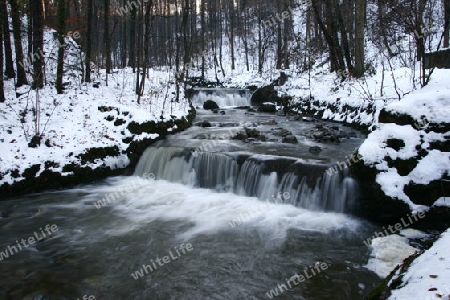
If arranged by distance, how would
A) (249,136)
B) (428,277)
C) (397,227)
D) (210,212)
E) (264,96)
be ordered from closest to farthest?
1. (428,277)
2. (397,227)
3. (210,212)
4. (249,136)
5. (264,96)

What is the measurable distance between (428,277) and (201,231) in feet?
14.8

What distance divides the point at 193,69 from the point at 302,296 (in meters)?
37.3

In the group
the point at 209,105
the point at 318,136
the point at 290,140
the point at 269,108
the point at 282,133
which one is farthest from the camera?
the point at 209,105

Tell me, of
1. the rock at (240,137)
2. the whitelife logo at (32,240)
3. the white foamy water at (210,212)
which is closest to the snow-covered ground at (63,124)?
the white foamy water at (210,212)

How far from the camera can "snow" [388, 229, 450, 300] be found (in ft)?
7.26

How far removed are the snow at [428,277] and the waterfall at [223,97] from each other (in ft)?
74.4

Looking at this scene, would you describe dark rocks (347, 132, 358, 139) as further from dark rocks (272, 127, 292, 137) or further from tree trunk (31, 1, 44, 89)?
tree trunk (31, 1, 44, 89)

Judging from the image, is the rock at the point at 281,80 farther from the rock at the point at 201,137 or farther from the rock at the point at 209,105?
the rock at the point at 201,137

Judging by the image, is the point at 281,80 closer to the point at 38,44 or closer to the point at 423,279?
the point at 38,44

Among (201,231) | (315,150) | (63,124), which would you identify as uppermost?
(63,124)

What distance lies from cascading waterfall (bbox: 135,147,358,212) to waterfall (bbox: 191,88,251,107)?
14.9m

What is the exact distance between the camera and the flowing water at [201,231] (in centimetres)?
452

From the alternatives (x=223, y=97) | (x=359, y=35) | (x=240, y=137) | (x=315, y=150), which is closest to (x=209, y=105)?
(x=223, y=97)

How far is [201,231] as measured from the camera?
251 inches
